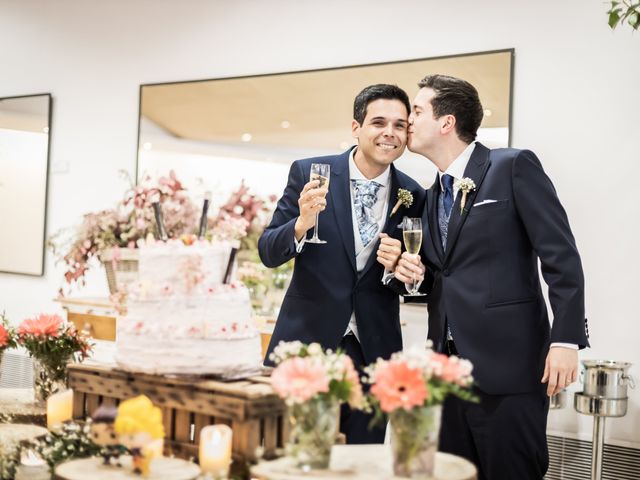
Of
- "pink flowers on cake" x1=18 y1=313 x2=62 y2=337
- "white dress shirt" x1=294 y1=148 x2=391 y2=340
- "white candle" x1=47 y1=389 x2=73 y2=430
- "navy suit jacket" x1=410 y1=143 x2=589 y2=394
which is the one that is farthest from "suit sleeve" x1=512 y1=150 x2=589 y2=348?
"pink flowers on cake" x1=18 y1=313 x2=62 y2=337

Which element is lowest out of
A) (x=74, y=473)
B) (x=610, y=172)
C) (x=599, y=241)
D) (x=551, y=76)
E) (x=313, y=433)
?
(x=74, y=473)

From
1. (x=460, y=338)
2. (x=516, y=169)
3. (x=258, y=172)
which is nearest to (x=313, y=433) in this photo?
(x=460, y=338)

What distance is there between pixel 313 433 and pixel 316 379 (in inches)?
5.5

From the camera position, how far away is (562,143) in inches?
170

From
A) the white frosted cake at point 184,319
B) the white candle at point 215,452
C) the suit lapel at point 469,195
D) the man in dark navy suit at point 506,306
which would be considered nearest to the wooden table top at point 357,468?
the white candle at point 215,452

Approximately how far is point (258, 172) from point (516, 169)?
2.73 metres

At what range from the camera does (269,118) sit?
533cm

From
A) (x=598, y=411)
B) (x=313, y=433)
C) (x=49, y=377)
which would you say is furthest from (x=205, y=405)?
(x=598, y=411)

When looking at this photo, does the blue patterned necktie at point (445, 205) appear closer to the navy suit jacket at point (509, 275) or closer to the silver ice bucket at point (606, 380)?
the navy suit jacket at point (509, 275)

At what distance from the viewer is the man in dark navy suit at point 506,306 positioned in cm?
275

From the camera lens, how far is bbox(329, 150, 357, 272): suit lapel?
123 inches

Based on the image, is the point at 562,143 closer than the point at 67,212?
Yes

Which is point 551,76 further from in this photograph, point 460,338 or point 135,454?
point 135,454

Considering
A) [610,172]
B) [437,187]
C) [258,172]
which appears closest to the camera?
[437,187]
